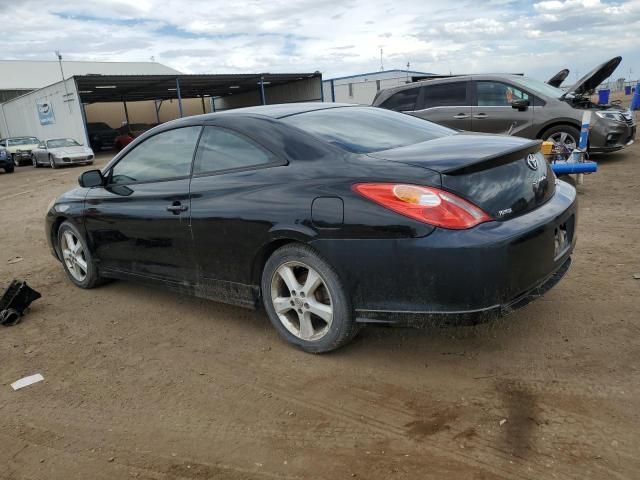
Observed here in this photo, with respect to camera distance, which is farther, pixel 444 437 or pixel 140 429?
pixel 140 429

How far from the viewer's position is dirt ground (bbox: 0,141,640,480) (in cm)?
235

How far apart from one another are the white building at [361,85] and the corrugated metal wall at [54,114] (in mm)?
16345

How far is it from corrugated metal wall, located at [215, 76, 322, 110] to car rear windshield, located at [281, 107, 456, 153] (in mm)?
32948

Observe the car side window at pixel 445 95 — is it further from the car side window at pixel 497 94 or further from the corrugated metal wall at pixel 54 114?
the corrugated metal wall at pixel 54 114

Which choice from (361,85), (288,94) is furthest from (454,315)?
(288,94)

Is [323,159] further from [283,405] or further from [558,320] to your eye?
[558,320]

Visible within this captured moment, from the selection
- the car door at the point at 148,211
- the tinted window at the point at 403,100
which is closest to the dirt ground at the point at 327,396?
the car door at the point at 148,211

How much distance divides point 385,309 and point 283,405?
74 centimetres

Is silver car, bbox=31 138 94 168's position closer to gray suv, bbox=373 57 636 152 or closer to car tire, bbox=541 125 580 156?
gray suv, bbox=373 57 636 152

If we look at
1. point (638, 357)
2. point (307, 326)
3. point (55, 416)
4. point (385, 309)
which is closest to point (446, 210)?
point (385, 309)

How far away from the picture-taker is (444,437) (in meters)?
2.46

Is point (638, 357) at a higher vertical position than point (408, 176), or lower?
lower

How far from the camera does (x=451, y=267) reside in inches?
105

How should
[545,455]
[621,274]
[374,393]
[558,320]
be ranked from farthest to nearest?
[621,274] < [558,320] < [374,393] < [545,455]
